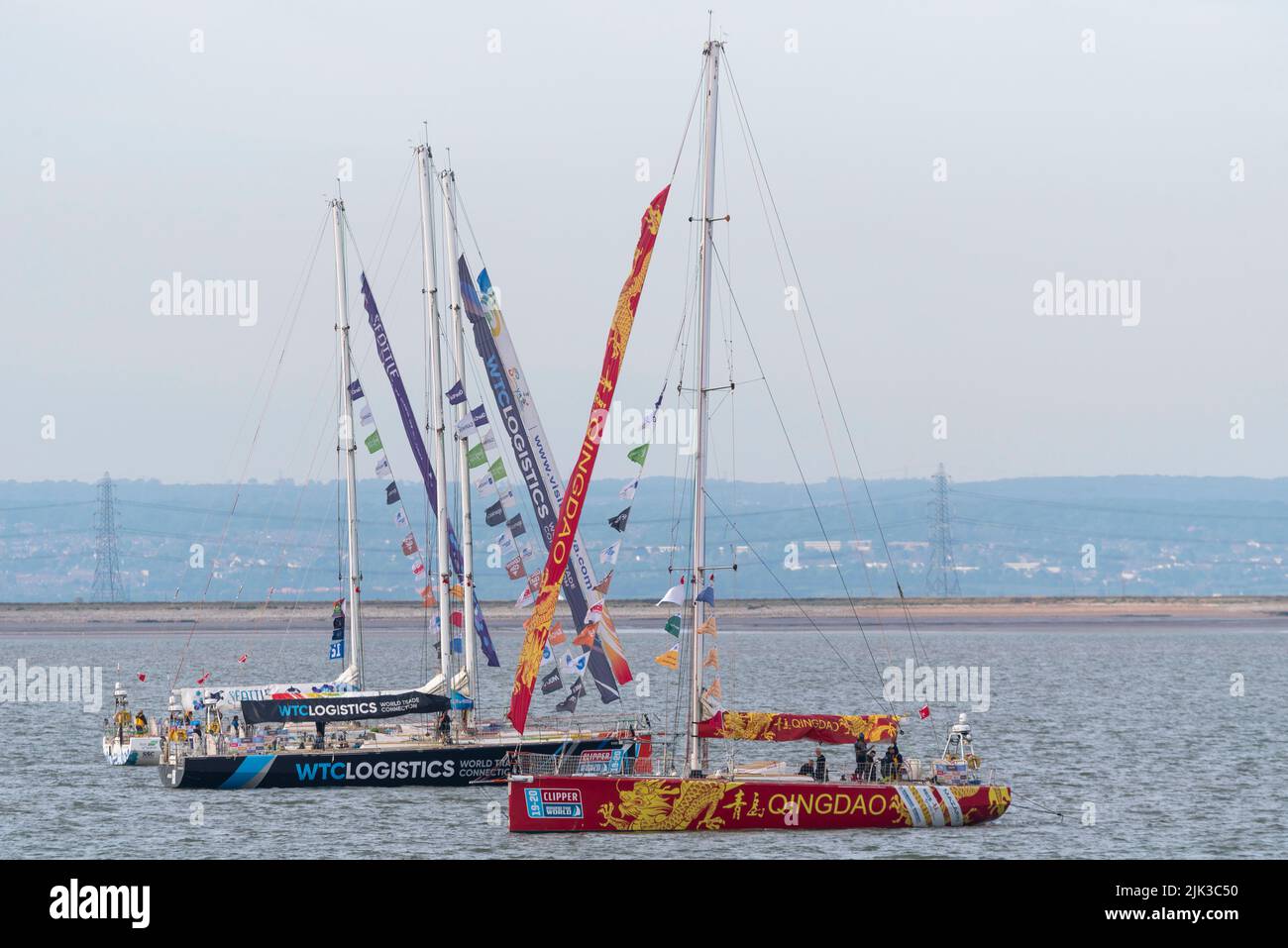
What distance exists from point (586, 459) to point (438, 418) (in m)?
14.5

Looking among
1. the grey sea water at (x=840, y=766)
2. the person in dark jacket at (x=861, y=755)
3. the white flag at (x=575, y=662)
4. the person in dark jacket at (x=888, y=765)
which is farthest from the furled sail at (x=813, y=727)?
the white flag at (x=575, y=662)

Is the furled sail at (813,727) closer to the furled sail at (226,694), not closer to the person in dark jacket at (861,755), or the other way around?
the person in dark jacket at (861,755)

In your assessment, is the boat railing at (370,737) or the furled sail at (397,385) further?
the furled sail at (397,385)

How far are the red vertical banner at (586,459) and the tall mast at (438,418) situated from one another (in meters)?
10.1

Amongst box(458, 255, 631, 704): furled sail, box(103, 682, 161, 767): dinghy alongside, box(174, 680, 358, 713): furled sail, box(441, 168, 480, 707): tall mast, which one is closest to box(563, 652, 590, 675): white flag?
box(458, 255, 631, 704): furled sail

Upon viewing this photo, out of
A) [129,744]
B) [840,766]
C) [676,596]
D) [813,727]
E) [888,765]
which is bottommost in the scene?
[840,766]

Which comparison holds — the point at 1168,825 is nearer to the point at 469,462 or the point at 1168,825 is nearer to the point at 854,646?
the point at 469,462

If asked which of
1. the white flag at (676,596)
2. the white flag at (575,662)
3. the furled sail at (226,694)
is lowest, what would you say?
the furled sail at (226,694)

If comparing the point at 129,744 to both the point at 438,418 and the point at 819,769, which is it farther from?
the point at 819,769

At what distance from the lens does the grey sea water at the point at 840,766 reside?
133 feet

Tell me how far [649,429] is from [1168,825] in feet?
58.6

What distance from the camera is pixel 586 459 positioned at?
41344 millimetres

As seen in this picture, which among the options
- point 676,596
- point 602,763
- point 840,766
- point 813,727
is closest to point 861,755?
point 813,727
